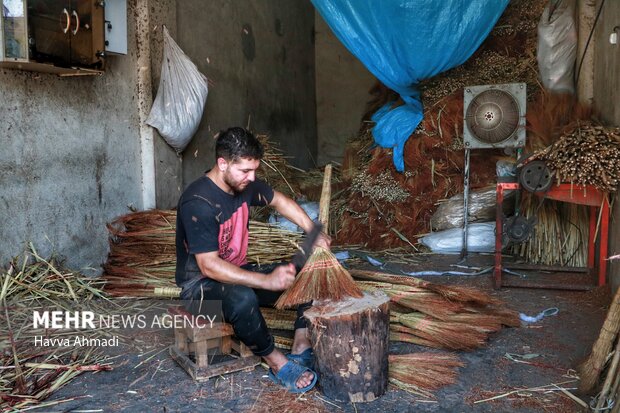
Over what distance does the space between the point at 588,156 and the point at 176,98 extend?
3138mm

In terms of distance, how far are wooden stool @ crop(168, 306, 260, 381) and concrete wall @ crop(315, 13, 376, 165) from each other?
6.20 m

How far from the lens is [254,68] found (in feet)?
22.5

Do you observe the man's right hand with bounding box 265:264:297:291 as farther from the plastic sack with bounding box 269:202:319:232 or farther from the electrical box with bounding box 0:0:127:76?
the plastic sack with bounding box 269:202:319:232

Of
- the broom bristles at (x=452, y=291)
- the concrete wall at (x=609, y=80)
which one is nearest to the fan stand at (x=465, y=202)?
the concrete wall at (x=609, y=80)

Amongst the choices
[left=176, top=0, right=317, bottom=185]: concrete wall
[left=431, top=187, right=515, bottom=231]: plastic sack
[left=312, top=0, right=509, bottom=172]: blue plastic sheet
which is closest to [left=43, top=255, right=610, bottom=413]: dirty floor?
[left=431, top=187, right=515, bottom=231]: plastic sack

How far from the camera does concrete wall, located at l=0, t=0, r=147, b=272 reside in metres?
3.65

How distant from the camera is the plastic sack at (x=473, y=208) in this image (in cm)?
502

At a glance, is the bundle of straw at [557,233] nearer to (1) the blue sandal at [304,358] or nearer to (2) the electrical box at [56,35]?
(1) the blue sandal at [304,358]

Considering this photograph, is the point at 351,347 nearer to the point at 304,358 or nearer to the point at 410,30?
the point at 304,358

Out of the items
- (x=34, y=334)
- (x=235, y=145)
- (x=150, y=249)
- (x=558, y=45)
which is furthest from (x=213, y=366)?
(x=558, y=45)

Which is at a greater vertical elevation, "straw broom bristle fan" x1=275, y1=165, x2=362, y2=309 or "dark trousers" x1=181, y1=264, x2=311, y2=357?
"straw broom bristle fan" x1=275, y1=165, x2=362, y2=309

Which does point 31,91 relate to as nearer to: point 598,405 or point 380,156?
point 380,156

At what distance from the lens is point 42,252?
3857 mm

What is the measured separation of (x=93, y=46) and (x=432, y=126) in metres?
2.98
